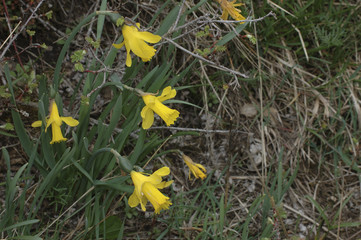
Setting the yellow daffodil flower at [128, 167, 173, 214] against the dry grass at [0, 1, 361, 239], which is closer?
the yellow daffodil flower at [128, 167, 173, 214]

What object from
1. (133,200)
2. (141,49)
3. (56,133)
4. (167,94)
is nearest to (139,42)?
(141,49)

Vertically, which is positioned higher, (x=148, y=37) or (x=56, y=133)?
(x=148, y=37)

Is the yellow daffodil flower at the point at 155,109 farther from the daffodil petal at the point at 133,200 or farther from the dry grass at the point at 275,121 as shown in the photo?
the dry grass at the point at 275,121

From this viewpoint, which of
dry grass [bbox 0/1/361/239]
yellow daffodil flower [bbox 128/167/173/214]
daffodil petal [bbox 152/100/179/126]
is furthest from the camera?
dry grass [bbox 0/1/361/239]

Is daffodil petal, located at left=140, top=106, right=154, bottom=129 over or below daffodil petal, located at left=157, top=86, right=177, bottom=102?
below

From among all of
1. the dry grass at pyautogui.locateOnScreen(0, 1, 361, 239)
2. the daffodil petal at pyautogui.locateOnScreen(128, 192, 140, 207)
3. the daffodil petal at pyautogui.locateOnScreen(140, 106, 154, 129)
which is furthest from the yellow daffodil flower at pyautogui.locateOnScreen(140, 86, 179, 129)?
the dry grass at pyautogui.locateOnScreen(0, 1, 361, 239)

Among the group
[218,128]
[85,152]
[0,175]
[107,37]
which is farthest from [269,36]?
[0,175]

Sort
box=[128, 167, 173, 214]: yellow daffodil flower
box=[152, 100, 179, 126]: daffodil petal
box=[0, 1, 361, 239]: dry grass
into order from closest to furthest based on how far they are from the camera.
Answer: box=[128, 167, 173, 214]: yellow daffodil flower
box=[152, 100, 179, 126]: daffodil petal
box=[0, 1, 361, 239]: dry grass

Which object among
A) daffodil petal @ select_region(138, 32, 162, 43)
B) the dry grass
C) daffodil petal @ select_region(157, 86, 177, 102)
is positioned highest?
daffodil petal @ select_region(138, 32, 162, 43)

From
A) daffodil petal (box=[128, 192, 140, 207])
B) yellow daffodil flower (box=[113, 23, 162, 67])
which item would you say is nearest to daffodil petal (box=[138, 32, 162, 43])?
yellow daffodil flower (box=[113, 23, 162, 67])

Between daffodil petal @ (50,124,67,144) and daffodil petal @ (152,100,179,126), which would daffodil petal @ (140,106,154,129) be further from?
daffodil petal @ (50,124,67,144)

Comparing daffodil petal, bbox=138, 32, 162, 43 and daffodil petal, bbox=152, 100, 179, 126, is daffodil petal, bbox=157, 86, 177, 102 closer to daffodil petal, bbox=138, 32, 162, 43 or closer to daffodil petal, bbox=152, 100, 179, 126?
daffodil petal, bbox=152, 100, 179, 126

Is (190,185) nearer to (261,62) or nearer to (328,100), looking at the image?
(261,62)

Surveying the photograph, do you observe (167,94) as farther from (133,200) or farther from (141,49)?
(133,200)
